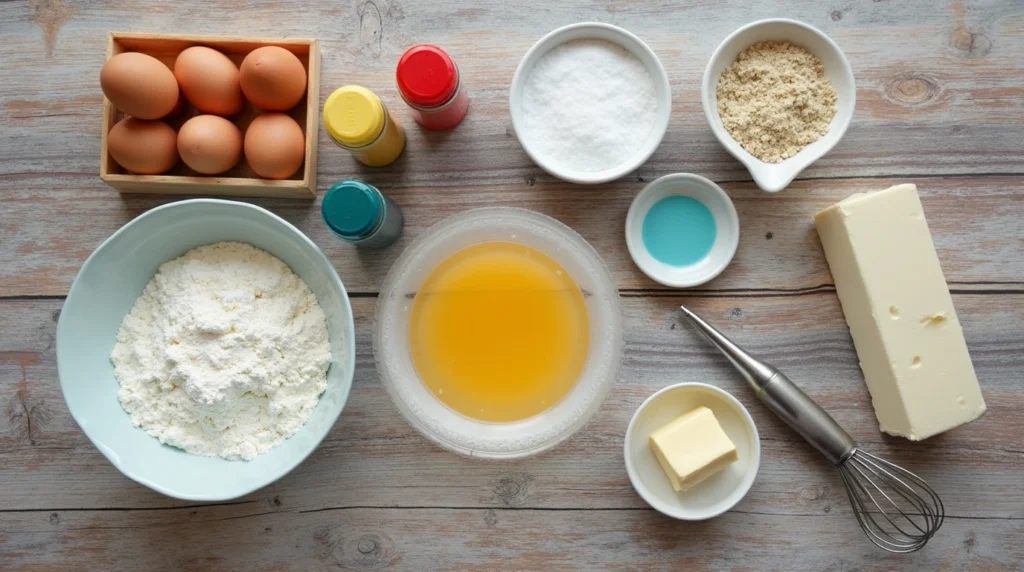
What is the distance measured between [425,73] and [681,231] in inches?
21.5

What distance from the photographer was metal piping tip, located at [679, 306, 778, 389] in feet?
3.57

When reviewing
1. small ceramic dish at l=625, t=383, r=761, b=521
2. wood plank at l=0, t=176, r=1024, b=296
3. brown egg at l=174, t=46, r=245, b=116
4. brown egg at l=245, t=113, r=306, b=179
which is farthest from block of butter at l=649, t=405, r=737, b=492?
brown egg at l=174, t=46, r=245, b=116

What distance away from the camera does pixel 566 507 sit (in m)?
1.15

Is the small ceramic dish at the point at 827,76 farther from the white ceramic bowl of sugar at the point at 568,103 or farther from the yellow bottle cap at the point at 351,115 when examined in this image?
the yellow bottle cap at the point at 351,115

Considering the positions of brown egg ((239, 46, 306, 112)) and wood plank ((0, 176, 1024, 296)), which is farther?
wood plank ((0, 176, 1024, 296))

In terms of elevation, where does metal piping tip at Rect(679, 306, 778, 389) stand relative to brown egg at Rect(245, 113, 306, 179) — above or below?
below

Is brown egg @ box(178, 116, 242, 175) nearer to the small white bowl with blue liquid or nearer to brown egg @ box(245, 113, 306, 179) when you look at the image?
brown egg @ box(245, 113, 306, 179)

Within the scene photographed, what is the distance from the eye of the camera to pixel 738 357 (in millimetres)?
1097

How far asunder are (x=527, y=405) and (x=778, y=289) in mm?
525

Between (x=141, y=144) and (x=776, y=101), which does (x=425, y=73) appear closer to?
(x=141, y=144)

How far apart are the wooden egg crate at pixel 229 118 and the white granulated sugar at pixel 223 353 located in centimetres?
12

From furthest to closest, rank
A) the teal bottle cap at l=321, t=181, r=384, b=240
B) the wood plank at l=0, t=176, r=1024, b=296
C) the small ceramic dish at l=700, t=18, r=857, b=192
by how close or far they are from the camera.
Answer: the wood plank at l=0, t=176, r=1024, b=296, the small ceramic dish at l=700, t=18, r=857, b=192, the teal bottle cap at l=321, t=181, r=384, b=240

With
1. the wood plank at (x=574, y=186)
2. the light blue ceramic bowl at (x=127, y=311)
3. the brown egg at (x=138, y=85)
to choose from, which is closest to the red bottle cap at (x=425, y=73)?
the wood plank at (x=574, y=186)

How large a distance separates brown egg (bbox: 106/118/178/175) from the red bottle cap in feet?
1.42
